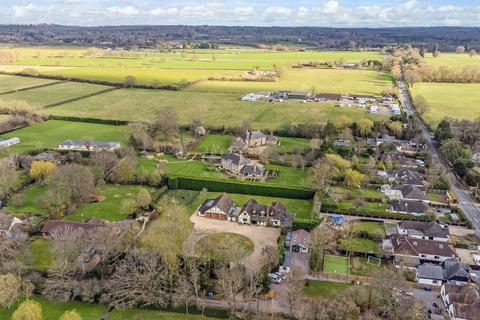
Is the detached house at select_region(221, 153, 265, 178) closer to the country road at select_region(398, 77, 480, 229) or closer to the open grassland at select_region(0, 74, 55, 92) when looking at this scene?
the country road at select_region(398, 77, 480, 229)

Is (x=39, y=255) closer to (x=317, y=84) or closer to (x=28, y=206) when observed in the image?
(x=28, y=206)

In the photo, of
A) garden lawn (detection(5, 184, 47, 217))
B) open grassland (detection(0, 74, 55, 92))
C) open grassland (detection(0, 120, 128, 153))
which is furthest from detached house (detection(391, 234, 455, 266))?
open grassland (detection(0, 74, 55, 92))

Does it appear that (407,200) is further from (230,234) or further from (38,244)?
(38,244)

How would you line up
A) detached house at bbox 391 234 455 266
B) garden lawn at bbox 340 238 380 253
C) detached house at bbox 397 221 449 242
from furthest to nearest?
detached house at bbox 397 221 449 242, garden lawn at bbox 340 238 380 253, detached house at bbox 391 234 455 266

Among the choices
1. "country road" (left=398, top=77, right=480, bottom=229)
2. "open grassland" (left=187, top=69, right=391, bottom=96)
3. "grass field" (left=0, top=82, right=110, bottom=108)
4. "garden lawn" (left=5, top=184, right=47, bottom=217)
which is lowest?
"country road" (left=398, top=77, right=480, bottom=229)

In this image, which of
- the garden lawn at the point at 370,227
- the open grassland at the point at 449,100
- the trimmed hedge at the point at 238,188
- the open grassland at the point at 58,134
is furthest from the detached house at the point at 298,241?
the open grassland at the point at 449,100

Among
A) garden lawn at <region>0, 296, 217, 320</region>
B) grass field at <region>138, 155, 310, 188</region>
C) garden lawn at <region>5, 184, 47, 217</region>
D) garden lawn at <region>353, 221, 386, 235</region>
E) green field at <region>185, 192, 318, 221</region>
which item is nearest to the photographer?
garden lawn at <region>0, 296, 217, 320</region>

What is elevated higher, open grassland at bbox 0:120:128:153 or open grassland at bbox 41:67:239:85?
open grassland at bbox 41:67:239:85
